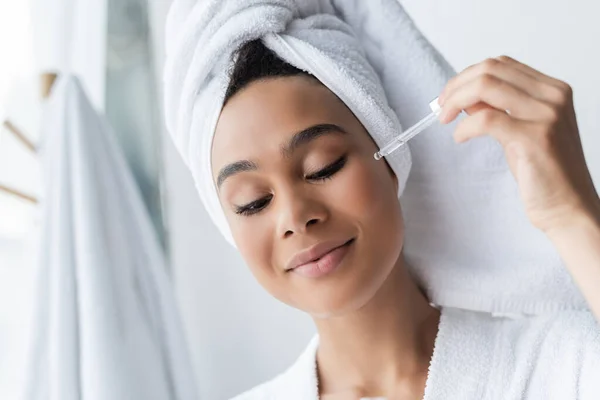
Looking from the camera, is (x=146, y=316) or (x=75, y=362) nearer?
(x=75, y=362)

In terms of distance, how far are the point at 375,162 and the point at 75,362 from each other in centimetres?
60

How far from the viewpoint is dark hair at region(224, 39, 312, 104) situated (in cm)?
96

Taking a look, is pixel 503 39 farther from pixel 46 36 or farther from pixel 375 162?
pixel 46 36

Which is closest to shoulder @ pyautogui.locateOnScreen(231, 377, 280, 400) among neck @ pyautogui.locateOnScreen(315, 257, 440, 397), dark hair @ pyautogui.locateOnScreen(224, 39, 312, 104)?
neck @ pyautogui.locateOnScreen(315, 257, 440, 397)

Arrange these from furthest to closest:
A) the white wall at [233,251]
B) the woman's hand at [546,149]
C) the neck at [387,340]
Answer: the white wall at [233,251] < the neck at [387,340] < the woman's hand at [546,149]

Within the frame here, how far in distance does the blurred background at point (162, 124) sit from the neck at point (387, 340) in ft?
1.20

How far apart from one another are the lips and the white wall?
487 millimetres

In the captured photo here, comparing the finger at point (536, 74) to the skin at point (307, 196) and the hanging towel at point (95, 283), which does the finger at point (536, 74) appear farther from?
the hanging towel at point (95, 283)

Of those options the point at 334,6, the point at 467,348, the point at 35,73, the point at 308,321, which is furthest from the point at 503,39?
the point at 35,73

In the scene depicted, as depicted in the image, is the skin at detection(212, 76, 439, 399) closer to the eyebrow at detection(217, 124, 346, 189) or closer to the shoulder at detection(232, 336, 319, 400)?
the eyebrow at detection(217, 124, 346, 189)

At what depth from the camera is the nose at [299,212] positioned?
0.89 metres

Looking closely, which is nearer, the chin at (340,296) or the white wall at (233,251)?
the chin at (340,296)

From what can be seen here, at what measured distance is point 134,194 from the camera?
4.46 feet

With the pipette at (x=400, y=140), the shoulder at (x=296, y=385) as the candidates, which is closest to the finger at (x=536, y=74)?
the pipette at (x=400, y=140)
